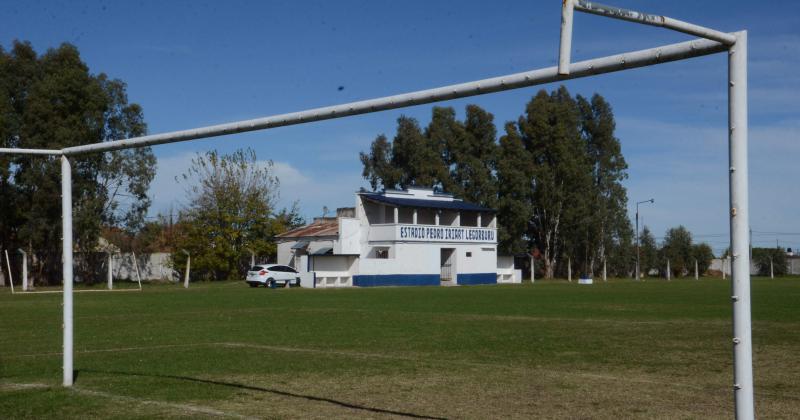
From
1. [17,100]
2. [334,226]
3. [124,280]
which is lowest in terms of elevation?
[124,280]

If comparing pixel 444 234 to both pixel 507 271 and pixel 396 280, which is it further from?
pixel 507 271

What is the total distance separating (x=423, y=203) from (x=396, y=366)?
51.3 m

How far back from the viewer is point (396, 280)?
61281 millimetres

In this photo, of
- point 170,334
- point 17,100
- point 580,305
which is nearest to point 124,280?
point 17,100

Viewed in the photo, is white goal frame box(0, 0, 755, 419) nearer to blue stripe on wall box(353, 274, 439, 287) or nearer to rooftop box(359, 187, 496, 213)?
blue stripe on wall box(353, 274, 439, 287)

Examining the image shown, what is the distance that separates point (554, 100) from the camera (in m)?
79.0

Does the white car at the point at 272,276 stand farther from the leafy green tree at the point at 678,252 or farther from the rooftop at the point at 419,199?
the leafy green tree at the point at 678,252

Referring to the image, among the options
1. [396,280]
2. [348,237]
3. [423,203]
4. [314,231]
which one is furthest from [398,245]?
[314,231]

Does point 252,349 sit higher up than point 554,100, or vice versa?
point 554,100

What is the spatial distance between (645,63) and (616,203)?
76003mm

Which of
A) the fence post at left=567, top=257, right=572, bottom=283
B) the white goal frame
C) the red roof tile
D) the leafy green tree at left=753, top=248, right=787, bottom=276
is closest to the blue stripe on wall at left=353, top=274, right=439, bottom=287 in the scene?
the red roof tile

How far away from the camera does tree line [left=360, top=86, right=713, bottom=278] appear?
250 feet

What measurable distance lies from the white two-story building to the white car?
1363 mm

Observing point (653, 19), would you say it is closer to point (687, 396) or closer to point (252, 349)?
point (687, 396)
